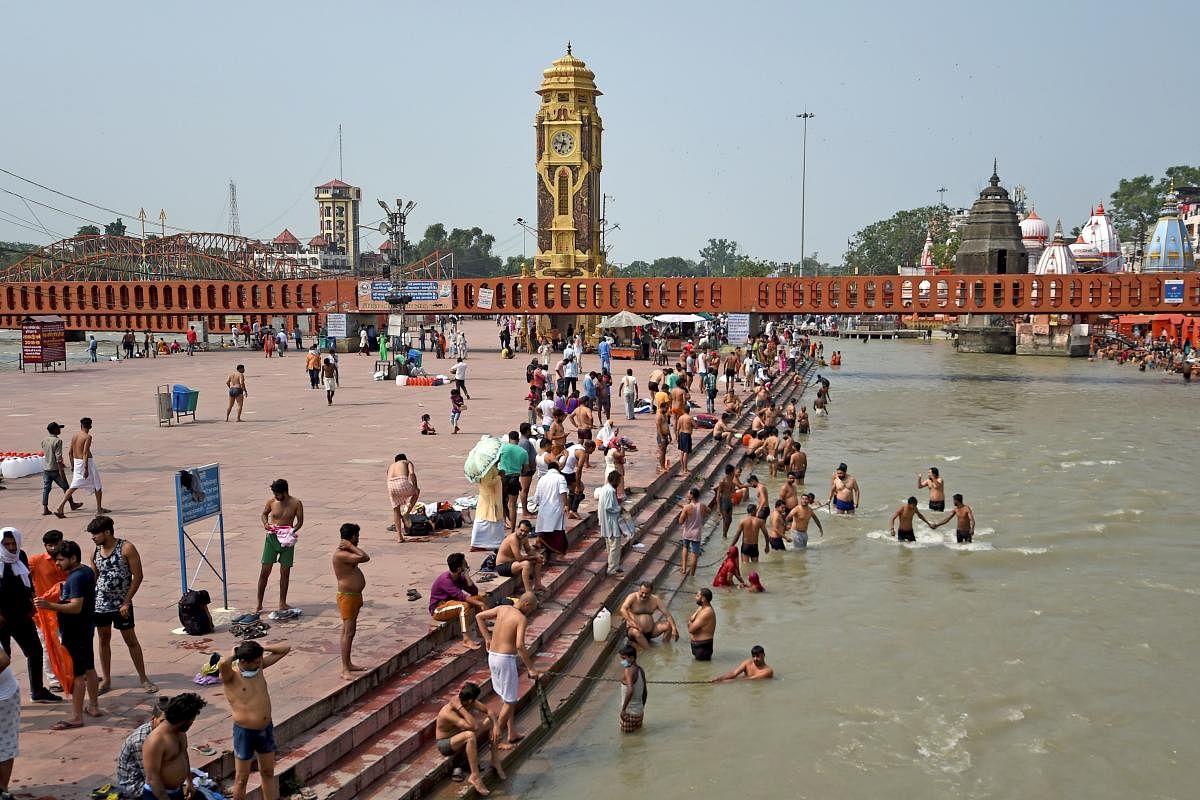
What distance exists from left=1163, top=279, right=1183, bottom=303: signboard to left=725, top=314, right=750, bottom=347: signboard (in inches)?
629

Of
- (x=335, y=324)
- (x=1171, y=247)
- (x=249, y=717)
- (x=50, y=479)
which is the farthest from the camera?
(x=1171, y=247)

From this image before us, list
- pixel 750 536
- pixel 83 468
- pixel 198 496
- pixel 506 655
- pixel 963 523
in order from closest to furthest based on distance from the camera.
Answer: pixel 506 655 < pixel 198 496 < pixel 83 468 < pixel 750 536 < pixel 963 523

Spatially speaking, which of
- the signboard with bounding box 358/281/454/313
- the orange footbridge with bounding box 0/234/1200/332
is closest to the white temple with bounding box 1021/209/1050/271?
the orange footbridge with bounding box 0/234/1200/332

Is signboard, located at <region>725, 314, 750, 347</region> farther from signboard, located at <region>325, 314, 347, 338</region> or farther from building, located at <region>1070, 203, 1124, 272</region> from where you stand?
building, located at <region>1070, 203, 1124, 272</region>

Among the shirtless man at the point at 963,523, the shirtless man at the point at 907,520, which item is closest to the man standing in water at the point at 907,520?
the shirtless man at the point at 907,520

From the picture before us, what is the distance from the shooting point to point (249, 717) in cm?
637

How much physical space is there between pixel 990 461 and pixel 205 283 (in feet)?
119

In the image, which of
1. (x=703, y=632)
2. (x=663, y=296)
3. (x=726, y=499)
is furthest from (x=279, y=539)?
(x=663, y=296)

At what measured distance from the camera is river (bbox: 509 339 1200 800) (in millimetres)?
8828

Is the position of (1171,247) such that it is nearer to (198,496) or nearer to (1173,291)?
(1173,291)

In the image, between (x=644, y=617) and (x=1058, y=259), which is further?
(x=1058, y=259)

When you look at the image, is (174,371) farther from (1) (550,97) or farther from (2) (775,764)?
(2) (775,764)

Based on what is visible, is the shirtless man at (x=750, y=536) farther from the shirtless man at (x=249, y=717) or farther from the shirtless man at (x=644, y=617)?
the shirtless man at (x=249, y=717)

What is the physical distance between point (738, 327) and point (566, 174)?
13666 mm
